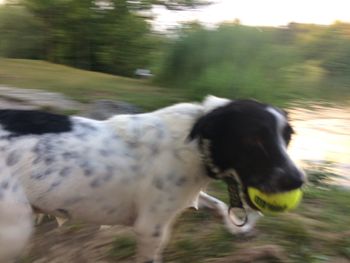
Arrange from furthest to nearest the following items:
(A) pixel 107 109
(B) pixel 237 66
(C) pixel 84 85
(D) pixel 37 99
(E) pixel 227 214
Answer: (C) pixel 84 85 < (B) pixel 237 66 < (D) pixel 37 99 < (A) pixel 107 109 < (E) pixel 227 214

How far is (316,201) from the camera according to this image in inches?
183

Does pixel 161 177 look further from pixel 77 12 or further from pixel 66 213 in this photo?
pixel 77 12

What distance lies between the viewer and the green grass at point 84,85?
7.52 meters

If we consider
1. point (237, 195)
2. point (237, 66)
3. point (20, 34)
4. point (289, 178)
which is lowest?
point (20, 34)

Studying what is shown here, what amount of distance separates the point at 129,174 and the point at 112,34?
29.6 feet

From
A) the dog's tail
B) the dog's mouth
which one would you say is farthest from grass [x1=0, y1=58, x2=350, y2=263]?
the dog's tail

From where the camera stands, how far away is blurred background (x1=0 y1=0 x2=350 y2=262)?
397 centimetres

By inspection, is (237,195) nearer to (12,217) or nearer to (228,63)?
(12,217)

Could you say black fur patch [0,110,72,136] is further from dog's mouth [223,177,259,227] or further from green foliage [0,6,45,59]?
green foliage [0,6,45,59]

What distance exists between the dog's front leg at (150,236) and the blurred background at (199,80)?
1.23 feet

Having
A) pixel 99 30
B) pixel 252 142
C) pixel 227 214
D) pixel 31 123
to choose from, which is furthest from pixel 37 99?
pixel 99 30

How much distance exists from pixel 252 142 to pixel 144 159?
2.10 feet

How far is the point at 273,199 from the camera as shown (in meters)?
3.09

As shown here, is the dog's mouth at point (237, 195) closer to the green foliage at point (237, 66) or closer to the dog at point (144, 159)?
the dog at point (144, 159)
